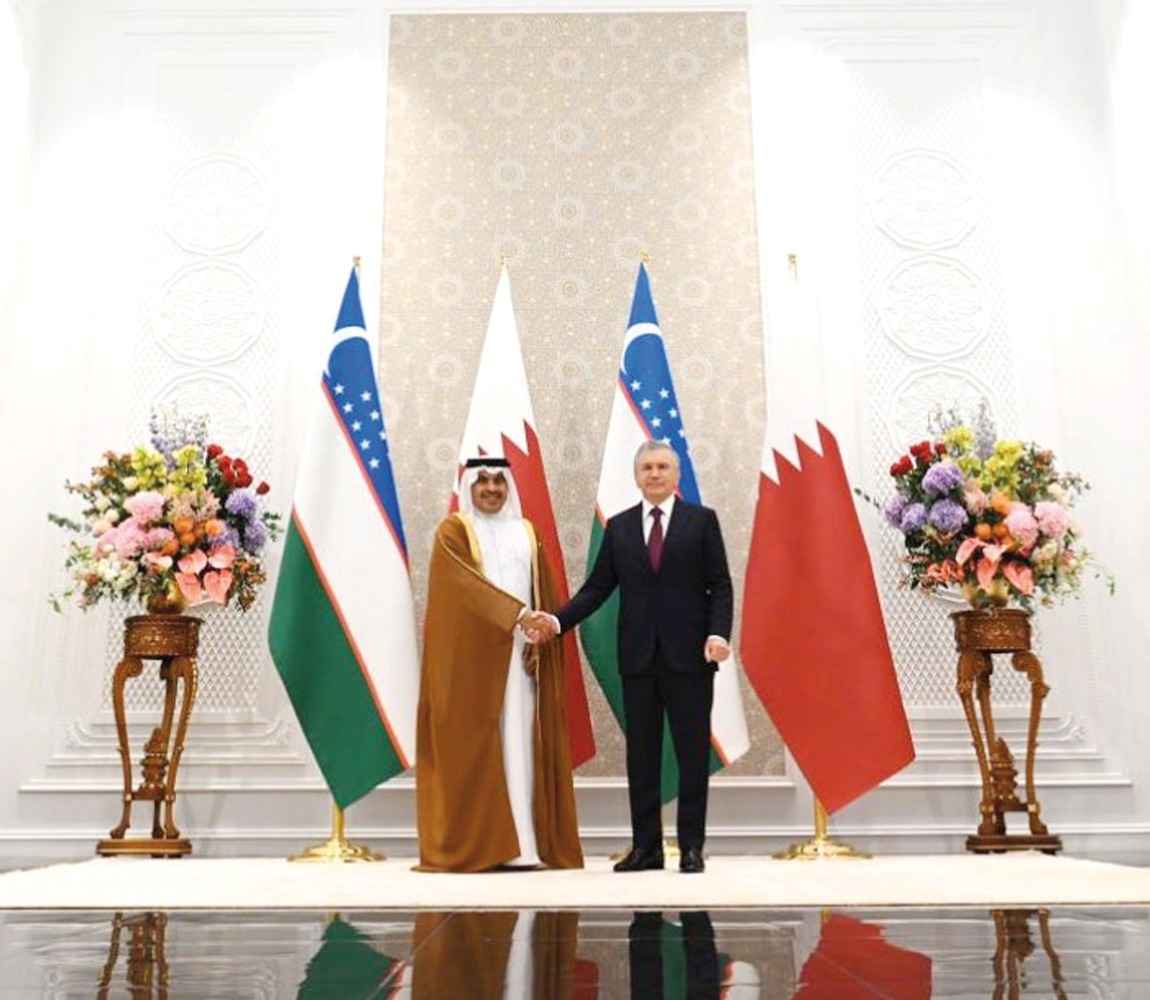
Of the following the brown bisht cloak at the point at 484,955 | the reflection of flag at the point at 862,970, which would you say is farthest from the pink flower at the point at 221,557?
the reflection of flag at the point at 862,970

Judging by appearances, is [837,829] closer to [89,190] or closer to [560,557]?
[560,557]

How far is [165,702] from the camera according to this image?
181 inches

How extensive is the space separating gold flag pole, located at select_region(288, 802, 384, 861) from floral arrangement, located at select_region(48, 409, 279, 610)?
981mm

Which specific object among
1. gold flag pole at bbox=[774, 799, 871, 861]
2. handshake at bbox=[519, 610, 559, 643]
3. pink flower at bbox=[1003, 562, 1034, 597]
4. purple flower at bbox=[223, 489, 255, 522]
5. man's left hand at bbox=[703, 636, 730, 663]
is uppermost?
purple flower at bbox=[223, 489, 255, 522]

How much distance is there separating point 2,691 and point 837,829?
12.1 ft

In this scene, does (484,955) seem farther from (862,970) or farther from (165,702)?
(165,702)

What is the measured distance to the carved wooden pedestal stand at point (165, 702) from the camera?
445 cm

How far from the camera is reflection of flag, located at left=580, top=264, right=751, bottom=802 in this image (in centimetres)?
440

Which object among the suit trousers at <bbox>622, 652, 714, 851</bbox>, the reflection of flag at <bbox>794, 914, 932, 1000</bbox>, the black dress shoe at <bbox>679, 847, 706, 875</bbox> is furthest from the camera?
the suit trousers at <bbox>622, 652, 714, 851</bbox>

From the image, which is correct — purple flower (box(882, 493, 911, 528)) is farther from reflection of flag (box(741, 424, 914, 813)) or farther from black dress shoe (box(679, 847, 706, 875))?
black dress shoe (box(679, 847, 706, 875))

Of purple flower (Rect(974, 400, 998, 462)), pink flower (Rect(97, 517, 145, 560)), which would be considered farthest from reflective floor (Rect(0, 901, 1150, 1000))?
purple flower (Rect(974, 400, 998, 462))

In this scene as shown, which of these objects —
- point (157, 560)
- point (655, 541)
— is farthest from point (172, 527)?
point (655, 541)

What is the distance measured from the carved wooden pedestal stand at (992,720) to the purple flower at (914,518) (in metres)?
0.39

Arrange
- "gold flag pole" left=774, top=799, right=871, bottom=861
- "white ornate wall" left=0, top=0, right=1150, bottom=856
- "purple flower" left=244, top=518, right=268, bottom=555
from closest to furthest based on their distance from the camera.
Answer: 1. "gold flag pole" left=774, top=799, right=871, bottom=861
2. "purple flower" left=244, top=518, right=268, bottom=555
3. "white ornate wall" left=0, top=0, right=1150, bottom=856
